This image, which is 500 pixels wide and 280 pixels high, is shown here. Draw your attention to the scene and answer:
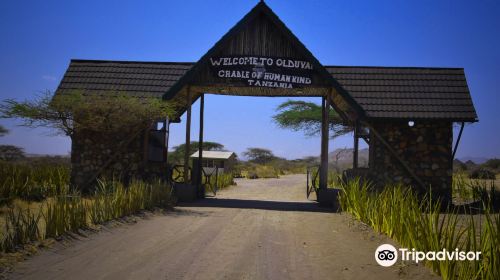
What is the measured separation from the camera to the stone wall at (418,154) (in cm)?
1495

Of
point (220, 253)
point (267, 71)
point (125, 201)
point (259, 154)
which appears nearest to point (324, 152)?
point (267, 71)

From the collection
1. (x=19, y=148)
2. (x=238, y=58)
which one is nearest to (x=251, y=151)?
(x=19, y=148)

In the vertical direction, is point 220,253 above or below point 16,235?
below

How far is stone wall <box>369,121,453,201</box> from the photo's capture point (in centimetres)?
1495

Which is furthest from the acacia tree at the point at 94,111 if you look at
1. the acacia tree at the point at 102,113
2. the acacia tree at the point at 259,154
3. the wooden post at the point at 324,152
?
the acacia tree at the point at 259,154

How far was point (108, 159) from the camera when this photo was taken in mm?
14906

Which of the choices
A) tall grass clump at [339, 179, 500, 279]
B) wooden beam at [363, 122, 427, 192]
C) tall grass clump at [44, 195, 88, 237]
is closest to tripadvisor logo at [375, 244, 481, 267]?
tall grass clump at [339, 179, 500, 279]

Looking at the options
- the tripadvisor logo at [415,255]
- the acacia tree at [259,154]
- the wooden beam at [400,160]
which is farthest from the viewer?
the acacia tree at [259,154]

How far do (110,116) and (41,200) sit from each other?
339 cm

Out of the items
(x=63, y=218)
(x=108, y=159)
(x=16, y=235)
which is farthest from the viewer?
(x=108, y=159)

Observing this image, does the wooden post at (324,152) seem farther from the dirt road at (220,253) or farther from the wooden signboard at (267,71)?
the dirt road at (220,253)

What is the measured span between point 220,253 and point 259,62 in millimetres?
8858

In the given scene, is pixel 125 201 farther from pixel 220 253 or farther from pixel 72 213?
pixel 220 253

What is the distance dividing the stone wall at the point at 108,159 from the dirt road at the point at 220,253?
16.6ft
